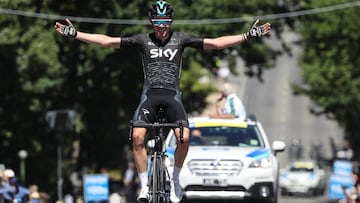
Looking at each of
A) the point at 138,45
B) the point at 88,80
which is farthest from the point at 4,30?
the point at 138,45

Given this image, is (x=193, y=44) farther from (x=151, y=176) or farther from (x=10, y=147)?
(x=10, y=147)

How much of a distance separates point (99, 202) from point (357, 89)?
22810 mm

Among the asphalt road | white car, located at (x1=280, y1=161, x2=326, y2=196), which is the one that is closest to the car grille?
white car, located at (x1=280, y1=161, x2=326, y2=196)

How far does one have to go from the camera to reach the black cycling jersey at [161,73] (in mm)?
11852

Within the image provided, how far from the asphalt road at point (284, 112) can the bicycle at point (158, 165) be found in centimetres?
6653

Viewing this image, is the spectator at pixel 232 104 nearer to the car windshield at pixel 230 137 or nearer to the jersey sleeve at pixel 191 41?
the car windshield at pixel 230 137

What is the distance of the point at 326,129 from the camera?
295ft

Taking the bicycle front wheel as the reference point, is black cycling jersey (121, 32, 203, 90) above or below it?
above

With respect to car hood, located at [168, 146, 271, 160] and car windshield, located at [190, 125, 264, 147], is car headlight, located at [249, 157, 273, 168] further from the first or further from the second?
car windshield, located at [190, 125, 264, 147]

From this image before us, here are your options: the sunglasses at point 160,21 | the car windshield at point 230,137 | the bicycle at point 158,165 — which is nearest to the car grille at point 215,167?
the car windshield at point 230,137

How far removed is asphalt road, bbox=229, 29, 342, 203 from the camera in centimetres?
8350

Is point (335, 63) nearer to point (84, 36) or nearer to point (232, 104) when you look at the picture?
point (232, 104)

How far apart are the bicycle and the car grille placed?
5.92 meters

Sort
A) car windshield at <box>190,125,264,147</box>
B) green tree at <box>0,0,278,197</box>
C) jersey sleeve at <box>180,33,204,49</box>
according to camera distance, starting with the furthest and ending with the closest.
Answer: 1. green tree at <box>0,0,278,197</box>
2. car windshield at <box>190,125,264,147</box>
3. jersey sleeve at <box>180,33,204,49</box>
